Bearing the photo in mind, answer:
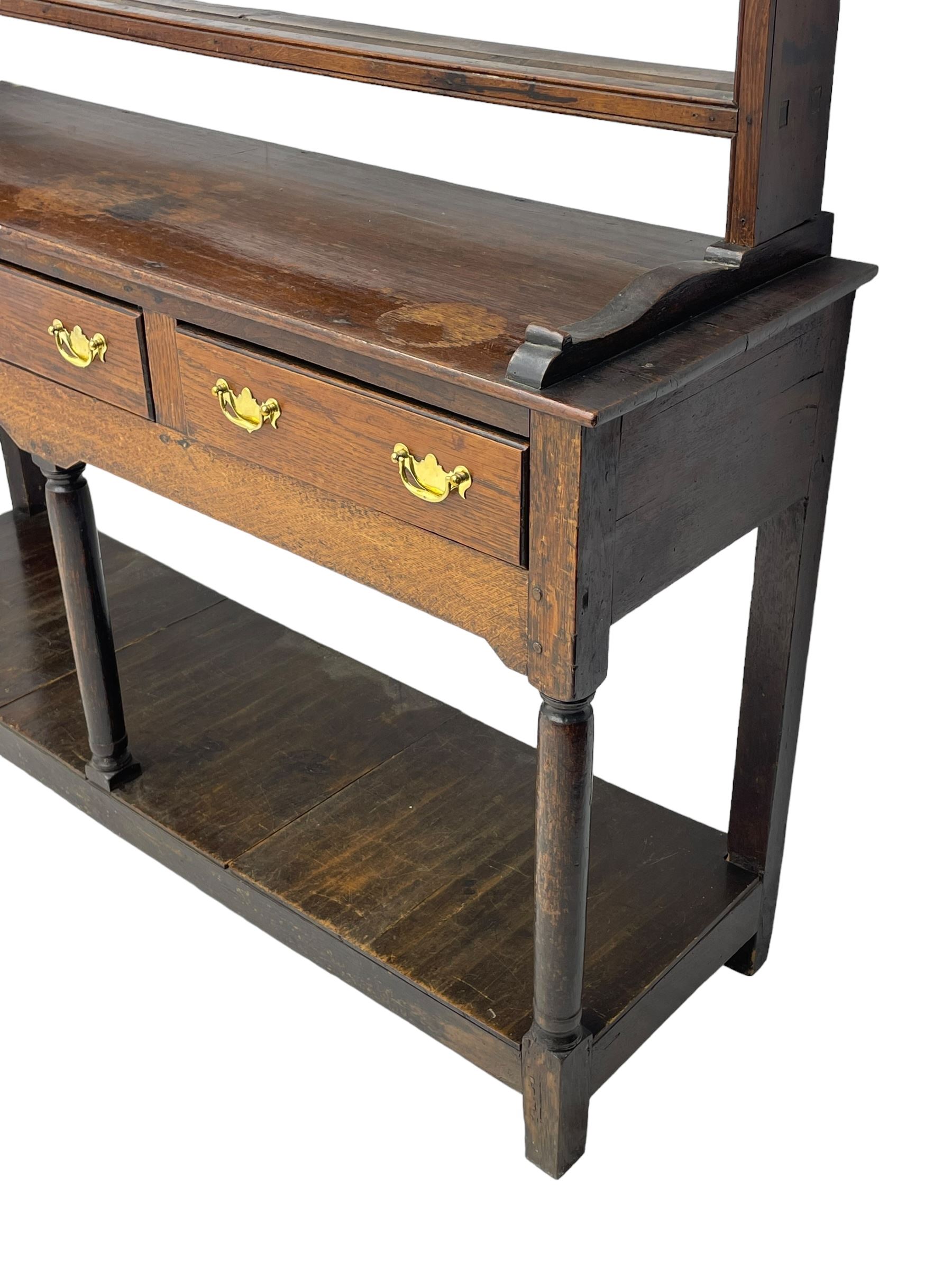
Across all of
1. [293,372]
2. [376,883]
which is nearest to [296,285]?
[293,372]

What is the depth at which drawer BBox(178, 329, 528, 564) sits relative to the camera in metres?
2.06

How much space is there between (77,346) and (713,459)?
3.89 ft

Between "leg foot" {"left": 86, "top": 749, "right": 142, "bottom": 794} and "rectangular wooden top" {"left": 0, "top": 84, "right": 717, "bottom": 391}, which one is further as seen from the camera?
"leg foot" {"left": 86, "top": 749, "right": 142, "bottom": 794}

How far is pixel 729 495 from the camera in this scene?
229 cm

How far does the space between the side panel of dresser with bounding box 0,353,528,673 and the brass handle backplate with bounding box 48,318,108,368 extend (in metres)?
0.09

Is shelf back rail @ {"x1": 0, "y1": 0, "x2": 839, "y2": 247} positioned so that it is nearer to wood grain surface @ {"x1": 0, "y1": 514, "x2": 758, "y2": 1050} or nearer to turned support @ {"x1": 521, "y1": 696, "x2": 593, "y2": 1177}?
turned support @ {"x1": 521, "y1": 696, "x2": 593, "y2": 1177}

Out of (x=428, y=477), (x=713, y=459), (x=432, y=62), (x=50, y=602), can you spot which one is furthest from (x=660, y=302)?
(x=50, y=602)

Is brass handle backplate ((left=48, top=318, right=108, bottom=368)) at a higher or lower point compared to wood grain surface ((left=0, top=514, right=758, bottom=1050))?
higher

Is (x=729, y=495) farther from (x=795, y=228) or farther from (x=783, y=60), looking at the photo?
(x=783, y=60)

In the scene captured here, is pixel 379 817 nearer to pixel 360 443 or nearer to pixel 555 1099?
pixel 555 1099

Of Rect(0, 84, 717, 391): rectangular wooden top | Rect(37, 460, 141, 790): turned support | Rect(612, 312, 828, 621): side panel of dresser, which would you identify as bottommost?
Rect(37, 460, 141, 790): turned support

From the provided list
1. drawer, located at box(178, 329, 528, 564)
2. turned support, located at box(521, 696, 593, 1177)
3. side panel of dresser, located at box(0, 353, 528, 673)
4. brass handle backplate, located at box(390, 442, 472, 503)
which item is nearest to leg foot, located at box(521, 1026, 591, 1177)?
turned support, located at box(521, 696, 593, 1177)

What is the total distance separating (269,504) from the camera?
7.98 feet

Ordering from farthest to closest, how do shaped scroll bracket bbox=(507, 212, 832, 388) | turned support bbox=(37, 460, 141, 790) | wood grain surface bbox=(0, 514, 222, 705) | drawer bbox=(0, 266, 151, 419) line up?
wood grain surface bbox=(0, 514, 222, 705), turned support bbox=(37, 460, 141, 790), drawer bbox=(0, 266, 151, 419), shaped scroll bracket bbox=(507, 212, 832, 388)
